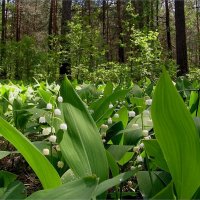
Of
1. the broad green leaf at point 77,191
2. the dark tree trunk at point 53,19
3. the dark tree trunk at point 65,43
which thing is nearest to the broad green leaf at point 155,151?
the broad green leaf at point 77,191

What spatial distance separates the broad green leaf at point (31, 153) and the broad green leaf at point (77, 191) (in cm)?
12

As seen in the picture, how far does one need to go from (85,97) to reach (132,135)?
122 centimetres

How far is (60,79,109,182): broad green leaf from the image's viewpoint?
0.93 m

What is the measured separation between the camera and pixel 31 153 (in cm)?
79

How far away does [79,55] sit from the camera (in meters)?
12.1

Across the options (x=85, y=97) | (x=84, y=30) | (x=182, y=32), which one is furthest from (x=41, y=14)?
(x=85, y=97)

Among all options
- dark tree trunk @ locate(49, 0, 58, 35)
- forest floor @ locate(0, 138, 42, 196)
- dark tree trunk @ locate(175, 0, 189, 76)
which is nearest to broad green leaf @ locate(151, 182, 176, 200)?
forest floor @ locate(0, 138, 42, 196)

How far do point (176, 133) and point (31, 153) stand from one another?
1.00 ft

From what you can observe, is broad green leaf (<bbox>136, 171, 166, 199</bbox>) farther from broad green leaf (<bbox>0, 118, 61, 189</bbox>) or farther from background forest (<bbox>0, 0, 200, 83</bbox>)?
background forest (<bbox>0, 0, 200, 83</bbox>)

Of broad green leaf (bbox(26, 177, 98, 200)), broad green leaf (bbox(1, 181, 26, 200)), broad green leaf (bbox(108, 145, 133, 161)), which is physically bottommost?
broad green leaf (bbox(1, 181, 26, 200))

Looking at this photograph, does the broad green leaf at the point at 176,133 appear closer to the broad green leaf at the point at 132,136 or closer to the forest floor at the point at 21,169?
the broad green leaf at the point at 132,136

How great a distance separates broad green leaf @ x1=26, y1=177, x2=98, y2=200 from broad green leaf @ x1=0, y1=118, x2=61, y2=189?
12 cm

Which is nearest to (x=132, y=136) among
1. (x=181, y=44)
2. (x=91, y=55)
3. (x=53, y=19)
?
(x=181, y=44)

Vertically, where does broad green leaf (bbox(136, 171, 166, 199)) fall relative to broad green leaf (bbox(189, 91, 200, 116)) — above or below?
below
